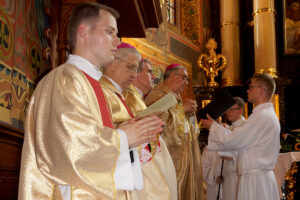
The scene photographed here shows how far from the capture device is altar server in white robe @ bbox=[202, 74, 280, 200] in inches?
172

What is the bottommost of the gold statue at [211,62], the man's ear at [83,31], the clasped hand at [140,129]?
the clasped hand at [140,129]

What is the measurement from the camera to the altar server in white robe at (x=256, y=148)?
4.36 meters

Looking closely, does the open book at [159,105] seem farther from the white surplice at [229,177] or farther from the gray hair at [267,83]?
the white surplice at [229,177]

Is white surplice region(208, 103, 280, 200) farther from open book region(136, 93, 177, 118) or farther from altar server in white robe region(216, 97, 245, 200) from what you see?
open book region(136, 93, 177, 118)

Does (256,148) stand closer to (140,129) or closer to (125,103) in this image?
(125,103)

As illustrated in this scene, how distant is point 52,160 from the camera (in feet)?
5.11

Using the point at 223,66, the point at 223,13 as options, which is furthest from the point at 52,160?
the point at 223,13

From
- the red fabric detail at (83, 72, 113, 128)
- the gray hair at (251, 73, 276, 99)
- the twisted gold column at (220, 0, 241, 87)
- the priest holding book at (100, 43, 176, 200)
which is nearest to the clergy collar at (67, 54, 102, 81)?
the red fabric detail at (83, 72, 113, 128)

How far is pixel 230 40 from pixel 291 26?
1796mm

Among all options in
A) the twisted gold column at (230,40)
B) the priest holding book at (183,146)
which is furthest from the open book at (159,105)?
the twisted gold column at (230,40)

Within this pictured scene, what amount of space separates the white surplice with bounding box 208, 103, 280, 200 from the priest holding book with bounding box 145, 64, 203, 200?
347 mm

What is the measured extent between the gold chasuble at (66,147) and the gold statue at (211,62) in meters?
9.08

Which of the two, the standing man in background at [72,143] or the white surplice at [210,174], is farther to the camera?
the white surplice at [210,174]

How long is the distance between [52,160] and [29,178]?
0.55ft
